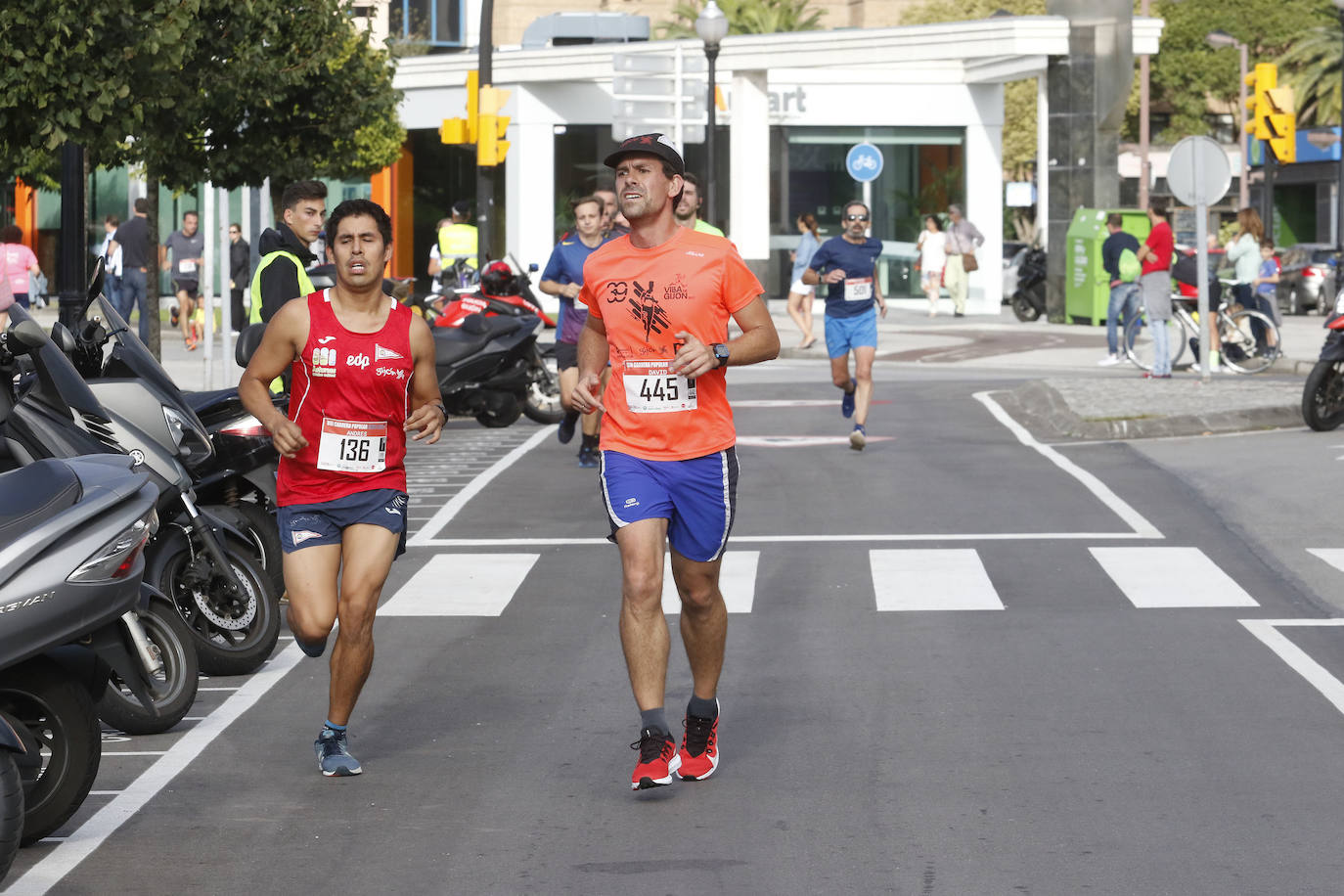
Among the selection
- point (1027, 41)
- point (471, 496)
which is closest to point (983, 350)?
point (1027, 41)

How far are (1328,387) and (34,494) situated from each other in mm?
13701

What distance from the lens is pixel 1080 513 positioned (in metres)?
13.4

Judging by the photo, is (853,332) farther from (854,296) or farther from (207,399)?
(207,399)

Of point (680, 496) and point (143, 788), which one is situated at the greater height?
point (680, 496)

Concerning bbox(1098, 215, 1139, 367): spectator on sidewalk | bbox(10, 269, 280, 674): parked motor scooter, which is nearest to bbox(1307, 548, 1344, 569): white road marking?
bbox(10, 269, 280, 674): parked motor scooter

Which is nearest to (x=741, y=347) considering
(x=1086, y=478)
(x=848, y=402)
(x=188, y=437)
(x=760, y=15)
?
(x=188, y=437)

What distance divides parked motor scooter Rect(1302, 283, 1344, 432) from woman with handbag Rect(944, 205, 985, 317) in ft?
71.4

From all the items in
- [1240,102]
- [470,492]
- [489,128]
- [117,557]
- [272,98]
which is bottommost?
[470,492]

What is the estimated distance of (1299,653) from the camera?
28.8 feet

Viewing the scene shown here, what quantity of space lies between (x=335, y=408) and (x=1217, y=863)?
2.97 meters

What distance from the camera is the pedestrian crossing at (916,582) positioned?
10.1m

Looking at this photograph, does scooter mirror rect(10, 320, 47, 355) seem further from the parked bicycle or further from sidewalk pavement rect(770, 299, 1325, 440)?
the parked bicycle

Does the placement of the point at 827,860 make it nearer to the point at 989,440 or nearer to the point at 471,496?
the point at 471,496

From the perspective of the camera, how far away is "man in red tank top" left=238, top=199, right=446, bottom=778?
6973 millimetres
